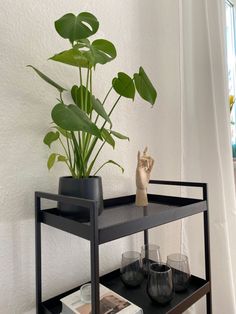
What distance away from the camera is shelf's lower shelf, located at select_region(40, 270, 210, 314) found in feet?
2.41

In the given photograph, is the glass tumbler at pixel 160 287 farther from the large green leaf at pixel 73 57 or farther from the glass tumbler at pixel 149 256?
the large green leaf at pixel 73 57

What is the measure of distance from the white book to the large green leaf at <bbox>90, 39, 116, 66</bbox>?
0.67 meters

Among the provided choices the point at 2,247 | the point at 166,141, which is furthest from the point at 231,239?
the point at 2,247

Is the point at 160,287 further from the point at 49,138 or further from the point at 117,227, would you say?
the point at 49,138

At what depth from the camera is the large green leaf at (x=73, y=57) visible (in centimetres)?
59

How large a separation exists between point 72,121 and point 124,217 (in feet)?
1.16

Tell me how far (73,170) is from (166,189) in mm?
665

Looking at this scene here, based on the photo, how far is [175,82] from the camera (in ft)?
4.41

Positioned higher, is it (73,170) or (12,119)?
(12,119)

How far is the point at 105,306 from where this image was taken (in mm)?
699

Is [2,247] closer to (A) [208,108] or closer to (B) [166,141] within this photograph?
(B) [166,141]

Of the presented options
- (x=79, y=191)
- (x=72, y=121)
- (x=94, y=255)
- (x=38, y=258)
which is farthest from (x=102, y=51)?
(x=38, y=258)

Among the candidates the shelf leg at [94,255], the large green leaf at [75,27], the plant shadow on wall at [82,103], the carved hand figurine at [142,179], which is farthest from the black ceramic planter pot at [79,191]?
the large green leaf at [75,27]

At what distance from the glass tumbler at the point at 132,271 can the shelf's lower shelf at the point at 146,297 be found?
0.08 ft
